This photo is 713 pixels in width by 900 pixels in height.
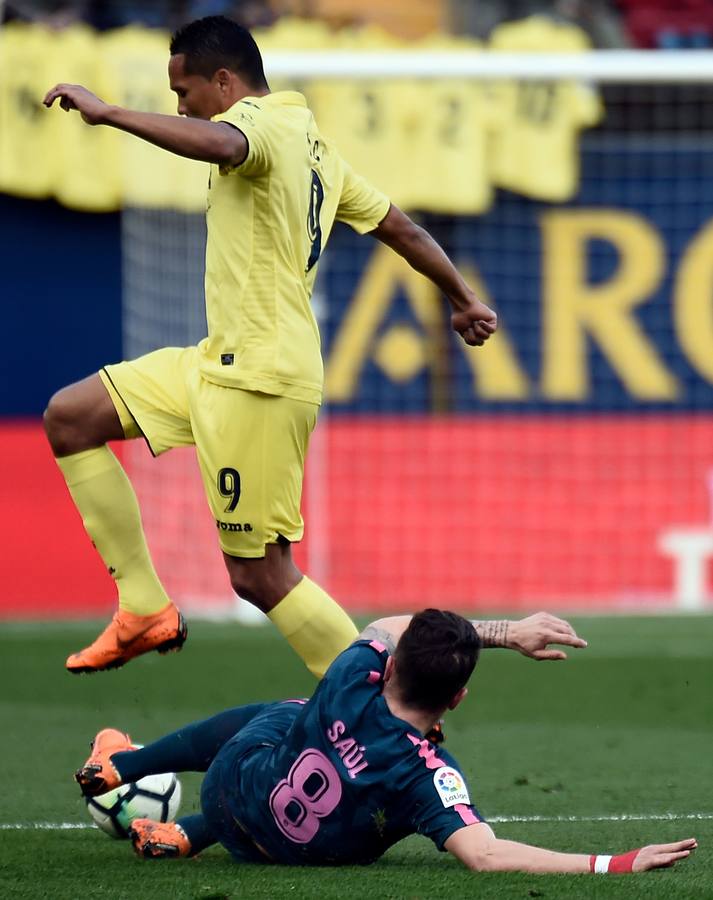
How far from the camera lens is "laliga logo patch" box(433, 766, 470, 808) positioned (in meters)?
4.25

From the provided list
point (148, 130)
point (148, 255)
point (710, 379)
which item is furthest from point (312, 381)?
point (710, 379)

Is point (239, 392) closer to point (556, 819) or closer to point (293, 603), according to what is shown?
point (293, 603)

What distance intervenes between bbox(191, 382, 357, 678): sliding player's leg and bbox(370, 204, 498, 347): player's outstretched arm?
0.70 metres

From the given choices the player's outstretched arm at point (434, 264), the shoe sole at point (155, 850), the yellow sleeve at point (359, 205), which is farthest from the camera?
the player's outstretched arm at point (434, 264)

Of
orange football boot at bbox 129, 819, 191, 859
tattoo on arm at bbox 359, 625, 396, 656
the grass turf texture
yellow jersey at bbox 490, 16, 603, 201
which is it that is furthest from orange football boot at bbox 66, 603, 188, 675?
yellow jersey at bbox 490, 16, 603, 201

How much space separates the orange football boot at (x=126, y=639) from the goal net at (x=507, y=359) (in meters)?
5.20

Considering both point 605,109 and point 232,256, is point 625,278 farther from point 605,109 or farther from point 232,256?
point 232,256

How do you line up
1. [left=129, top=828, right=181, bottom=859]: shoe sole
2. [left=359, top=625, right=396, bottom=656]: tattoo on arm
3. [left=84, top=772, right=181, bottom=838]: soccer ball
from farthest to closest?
[left=84, top=772, right=181, bottom=838]: soccer ball → [left=129, top=828, right=181, bottom=859]: shoe sole → [left=359, top=625, right=396, bottom=656]: tattoo on arm

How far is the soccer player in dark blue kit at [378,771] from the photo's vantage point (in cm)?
422

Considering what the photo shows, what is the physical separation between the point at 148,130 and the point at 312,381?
42.1 inches

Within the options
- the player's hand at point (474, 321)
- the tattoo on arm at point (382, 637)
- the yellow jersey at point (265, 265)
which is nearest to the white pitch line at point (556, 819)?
the tattoo on arm at point (382, 637)

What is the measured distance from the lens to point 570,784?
6066mm

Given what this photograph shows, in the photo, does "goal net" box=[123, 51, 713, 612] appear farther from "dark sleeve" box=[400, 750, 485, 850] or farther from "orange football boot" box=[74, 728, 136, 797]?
"dark sleeve" box=[400, 750, 485, 850]

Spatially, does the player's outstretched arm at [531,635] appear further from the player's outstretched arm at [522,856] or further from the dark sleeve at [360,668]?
the player's outstretched arm at [522,856]
